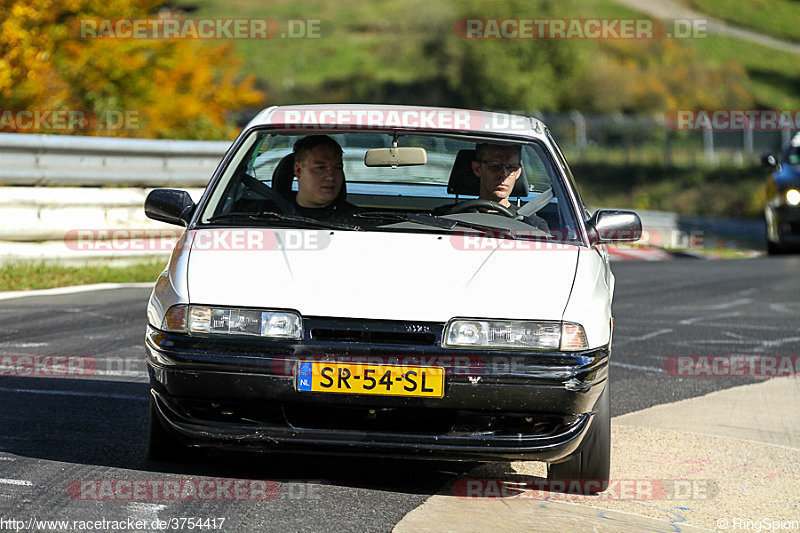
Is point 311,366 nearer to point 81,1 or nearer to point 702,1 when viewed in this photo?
point 81,1

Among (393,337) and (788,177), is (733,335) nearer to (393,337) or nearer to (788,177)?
(393,337)

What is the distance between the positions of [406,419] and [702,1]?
92.7m

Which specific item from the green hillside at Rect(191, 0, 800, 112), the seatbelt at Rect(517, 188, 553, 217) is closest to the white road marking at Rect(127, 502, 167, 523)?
the seatbelt at Rect(517, 188, 553, 217)

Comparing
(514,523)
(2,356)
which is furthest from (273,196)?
(2,356)

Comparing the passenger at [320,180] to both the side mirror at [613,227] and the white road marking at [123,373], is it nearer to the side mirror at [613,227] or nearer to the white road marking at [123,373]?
the side mirror at [613,227]

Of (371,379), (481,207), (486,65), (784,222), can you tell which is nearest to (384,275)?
(371,379)

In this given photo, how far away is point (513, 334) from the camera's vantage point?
4.85 meters

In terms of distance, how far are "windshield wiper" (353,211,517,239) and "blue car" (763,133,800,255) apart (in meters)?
13.8

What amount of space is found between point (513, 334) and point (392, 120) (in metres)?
1.59

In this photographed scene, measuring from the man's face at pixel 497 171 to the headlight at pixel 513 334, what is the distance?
4.40 ft

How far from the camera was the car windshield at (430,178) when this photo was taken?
5539 mm

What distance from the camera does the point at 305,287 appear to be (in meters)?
4.92

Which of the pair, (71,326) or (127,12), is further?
(127,12)

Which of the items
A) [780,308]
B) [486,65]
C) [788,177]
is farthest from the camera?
[486,65]
